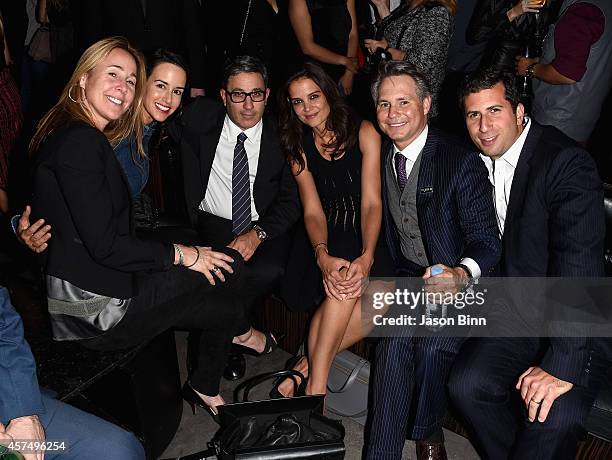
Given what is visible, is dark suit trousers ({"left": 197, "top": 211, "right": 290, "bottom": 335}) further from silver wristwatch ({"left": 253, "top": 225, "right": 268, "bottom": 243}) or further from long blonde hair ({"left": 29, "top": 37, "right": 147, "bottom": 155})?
long blonde hair ({"left": 29, "top": 37, "right": 147, "bottom": 155})

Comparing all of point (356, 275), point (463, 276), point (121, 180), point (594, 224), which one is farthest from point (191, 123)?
point (594, 224)

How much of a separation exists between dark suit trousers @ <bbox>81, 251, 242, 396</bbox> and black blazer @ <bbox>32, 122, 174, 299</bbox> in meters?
0.10

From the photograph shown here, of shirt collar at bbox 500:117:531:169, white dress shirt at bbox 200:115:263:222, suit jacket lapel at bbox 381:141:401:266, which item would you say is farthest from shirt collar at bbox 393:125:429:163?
white dress shirt at bbox 200:115:263:222

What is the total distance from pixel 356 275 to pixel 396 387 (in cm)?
49

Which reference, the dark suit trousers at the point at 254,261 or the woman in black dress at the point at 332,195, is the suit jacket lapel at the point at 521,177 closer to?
the woman in black dress at the point at 332,195

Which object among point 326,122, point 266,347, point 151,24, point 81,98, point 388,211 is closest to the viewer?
point 81,98

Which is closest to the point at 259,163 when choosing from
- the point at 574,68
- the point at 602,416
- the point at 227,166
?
the point at 227,166

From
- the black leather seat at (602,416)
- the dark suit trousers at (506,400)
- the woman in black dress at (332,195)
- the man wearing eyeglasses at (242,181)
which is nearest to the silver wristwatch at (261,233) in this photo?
Answer: the man wearing eyeglasses at (242,181)

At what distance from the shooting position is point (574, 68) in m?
3.02

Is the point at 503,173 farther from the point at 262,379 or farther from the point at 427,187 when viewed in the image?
the point at 262,379

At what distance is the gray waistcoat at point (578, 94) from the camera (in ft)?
9.95

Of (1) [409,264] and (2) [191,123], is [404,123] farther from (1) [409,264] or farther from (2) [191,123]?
(2) [191,123]

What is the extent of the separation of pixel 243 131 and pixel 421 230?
1.00 metres

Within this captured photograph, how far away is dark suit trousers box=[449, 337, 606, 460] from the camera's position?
2.01 metres
